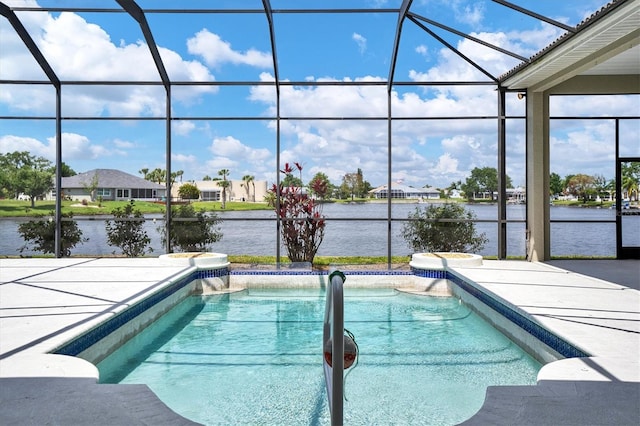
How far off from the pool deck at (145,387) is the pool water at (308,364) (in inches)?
18.9

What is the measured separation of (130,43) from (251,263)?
22.2m

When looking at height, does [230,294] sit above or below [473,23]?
below

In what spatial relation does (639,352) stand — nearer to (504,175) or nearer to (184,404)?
(184,404)

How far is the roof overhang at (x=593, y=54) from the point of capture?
547cm

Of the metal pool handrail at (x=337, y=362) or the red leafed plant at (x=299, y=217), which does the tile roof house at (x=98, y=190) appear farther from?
the metal pool handrail at (x=337, y=362)

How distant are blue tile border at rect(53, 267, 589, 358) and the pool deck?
0.25 feet

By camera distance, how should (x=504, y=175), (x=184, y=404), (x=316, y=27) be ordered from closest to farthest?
(x=184, y=404) < (x=504, y=175) < (x=316, y=27)

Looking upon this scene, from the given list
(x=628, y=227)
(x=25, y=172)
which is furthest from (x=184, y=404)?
(x=25, y=172)

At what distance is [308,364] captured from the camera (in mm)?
4453

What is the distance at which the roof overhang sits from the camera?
5473mm

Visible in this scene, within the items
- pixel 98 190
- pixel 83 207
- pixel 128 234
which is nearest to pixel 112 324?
pixel 128 234

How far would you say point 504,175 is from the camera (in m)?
9.20

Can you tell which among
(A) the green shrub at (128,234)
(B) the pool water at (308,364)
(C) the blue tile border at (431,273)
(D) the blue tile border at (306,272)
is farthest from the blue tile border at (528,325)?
(A) the green shrub at (128,234)

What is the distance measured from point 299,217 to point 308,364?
15.9 feet
